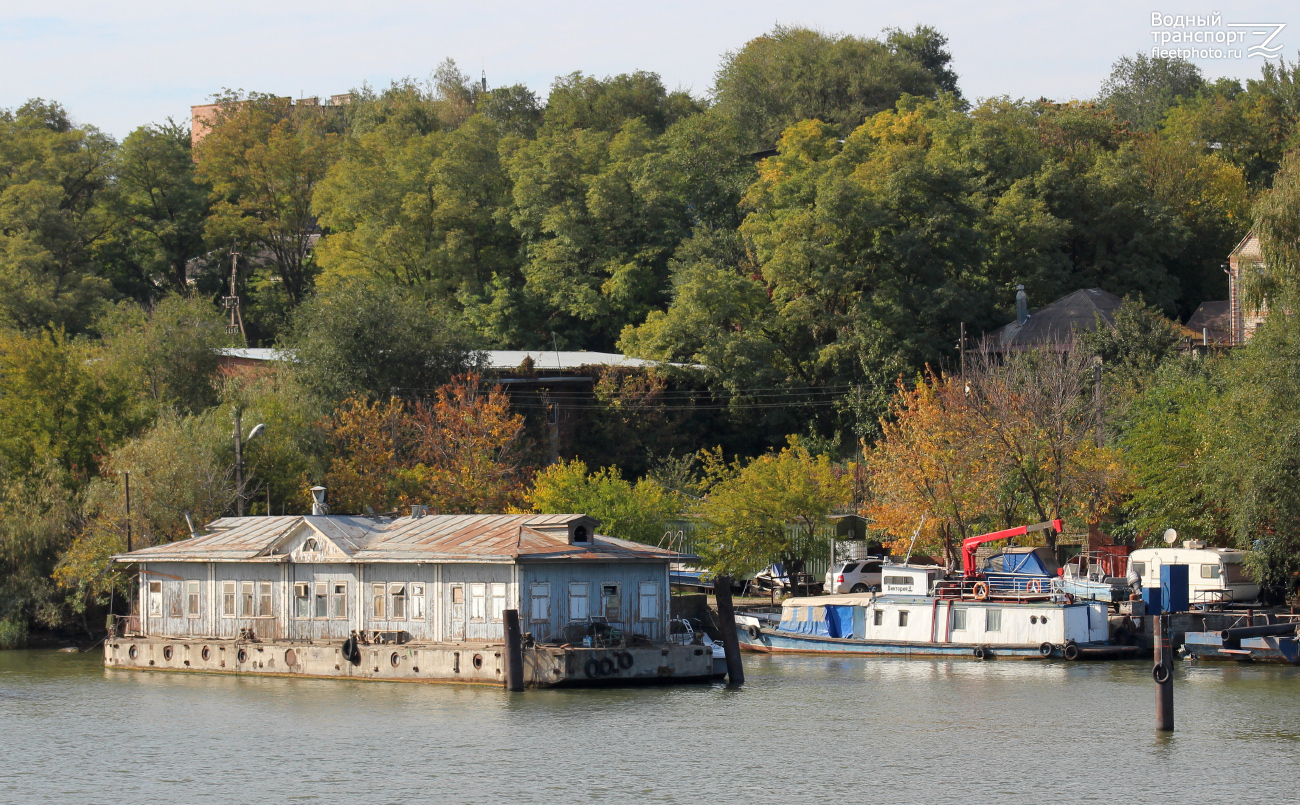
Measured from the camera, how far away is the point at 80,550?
5447cm

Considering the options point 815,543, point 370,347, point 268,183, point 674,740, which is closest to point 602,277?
point 370,347

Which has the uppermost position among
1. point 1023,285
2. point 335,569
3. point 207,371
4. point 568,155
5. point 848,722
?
point 568,155

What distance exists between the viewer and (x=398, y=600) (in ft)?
146

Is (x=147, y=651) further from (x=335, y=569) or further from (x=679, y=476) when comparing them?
(x=679, y=476)

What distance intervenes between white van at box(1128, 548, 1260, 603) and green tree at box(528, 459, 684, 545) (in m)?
18.1

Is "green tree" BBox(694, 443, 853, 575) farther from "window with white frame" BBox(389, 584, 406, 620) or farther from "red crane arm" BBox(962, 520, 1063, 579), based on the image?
"window with white frame" BBox(389, 584, 406, 620)

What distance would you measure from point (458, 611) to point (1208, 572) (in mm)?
26687

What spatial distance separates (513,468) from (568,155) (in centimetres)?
3308

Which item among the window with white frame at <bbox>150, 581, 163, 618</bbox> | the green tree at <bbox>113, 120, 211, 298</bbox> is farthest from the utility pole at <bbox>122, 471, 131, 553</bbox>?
the green tree at <bbox>113, 120, 211, 298</bbox>

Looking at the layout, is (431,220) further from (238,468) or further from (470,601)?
(470,601)

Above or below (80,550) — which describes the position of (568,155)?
above

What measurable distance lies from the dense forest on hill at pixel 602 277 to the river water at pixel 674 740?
1298cm

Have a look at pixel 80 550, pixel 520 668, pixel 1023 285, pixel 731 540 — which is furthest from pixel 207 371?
pixel 1023 285

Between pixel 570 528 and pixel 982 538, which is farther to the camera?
pixel 982 538
